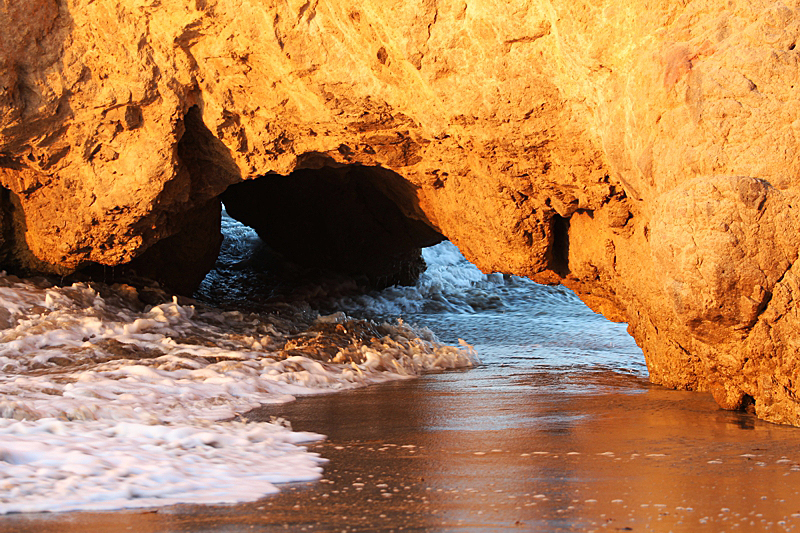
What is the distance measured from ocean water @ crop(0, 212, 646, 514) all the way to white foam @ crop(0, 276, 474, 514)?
10 millimetres

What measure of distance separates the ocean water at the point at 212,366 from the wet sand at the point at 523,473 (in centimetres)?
18

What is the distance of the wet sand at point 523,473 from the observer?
1859mm

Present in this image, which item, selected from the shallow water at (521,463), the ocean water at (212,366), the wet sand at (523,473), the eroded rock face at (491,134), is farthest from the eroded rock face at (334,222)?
the wet sand at (523,473)

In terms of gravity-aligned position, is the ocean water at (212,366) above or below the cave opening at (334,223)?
below

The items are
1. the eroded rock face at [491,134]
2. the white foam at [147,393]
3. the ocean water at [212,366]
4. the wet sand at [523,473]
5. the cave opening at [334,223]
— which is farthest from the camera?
the cave opening at [334,223]

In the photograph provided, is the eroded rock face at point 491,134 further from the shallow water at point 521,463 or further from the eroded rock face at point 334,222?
the eroded rock face at point 334,222

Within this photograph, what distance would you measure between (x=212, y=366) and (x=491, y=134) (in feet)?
7.47

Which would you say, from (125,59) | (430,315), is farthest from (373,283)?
(125,59)

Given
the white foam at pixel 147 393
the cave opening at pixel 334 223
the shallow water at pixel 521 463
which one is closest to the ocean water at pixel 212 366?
the white foam at pixel 147 393

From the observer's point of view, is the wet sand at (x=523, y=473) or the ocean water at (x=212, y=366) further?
the ocean water at (x=212, y=366)

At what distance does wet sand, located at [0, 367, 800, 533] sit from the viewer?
186 cm

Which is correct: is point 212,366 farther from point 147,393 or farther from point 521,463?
point 521,463

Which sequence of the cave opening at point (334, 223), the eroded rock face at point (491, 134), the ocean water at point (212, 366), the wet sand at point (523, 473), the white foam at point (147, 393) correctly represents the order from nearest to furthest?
the wet sand at point (523, 473), the white foam at point (147, 393), the ocean water at point (212, 366), the eroded rock face at point (491, 134), the cave opening at point (334, 223)

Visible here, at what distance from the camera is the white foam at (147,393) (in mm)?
2258
